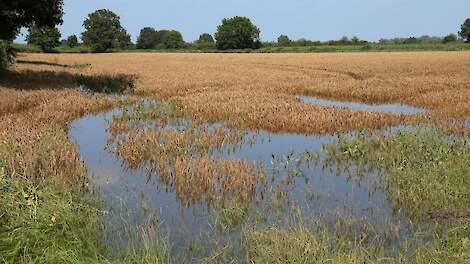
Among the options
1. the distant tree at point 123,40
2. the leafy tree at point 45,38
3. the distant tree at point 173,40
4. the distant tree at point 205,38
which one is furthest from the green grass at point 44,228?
the distant tree at point 205,38

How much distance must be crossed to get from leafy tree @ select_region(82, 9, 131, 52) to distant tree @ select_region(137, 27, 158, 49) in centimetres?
2722

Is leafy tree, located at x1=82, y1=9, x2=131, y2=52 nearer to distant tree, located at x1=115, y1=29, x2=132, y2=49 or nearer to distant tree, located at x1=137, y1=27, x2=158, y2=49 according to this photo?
distant tree, located at x1=115, y1=29, x2=132, y2=49

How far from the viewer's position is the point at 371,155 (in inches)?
402

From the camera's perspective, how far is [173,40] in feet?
459

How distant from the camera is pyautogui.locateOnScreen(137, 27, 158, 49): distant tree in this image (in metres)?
A: 151

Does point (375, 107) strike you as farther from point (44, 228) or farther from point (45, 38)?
point (45, 38)

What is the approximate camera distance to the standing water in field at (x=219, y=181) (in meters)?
6.65

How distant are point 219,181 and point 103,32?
11417 centimetres

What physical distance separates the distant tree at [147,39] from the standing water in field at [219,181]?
5632 inches

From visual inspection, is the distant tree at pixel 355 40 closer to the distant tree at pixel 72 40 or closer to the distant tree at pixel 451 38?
the distant tree at pixel 451 38

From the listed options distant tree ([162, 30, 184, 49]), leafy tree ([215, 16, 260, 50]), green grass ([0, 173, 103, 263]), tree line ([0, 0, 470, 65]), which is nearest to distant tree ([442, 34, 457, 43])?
tree line ([0, 0, 470, 65])

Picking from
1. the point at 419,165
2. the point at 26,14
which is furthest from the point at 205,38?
the point at 419,165

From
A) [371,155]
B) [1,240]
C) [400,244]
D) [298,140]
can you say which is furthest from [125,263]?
[298,140]

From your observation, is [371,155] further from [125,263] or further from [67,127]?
[67,127]
